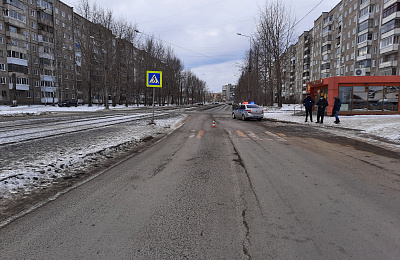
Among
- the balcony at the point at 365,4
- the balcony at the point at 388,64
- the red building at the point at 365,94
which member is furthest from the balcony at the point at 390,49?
the red building at the point at 365,94

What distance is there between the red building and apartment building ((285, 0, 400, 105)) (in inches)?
479

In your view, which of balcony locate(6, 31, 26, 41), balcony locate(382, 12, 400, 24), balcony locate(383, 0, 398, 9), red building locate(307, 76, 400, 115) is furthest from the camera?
balcony locate(6, 31, 26, 41)

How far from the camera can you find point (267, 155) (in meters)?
7.29

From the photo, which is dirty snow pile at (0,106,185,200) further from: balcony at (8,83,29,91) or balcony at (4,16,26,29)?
balcony at (4,16,26,29)

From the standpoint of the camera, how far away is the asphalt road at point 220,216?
102 inches

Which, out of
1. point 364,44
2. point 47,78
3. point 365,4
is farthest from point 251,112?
point 47,78

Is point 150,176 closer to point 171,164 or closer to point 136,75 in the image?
point 171,164

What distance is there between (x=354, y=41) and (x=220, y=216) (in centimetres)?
6926

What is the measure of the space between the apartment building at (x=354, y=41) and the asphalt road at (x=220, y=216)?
1348 inches

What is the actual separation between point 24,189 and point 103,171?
1515mm

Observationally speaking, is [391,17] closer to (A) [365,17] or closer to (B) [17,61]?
(A) [365,17]

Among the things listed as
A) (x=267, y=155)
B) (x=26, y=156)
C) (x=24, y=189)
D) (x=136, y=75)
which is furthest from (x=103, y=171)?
(x=136, y=75)

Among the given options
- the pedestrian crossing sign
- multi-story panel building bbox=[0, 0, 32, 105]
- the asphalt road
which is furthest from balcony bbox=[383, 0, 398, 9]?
multi-story panel building bbox=[0, 0, 32, 105]

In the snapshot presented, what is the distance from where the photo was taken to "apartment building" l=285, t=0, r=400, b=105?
4622 cm
